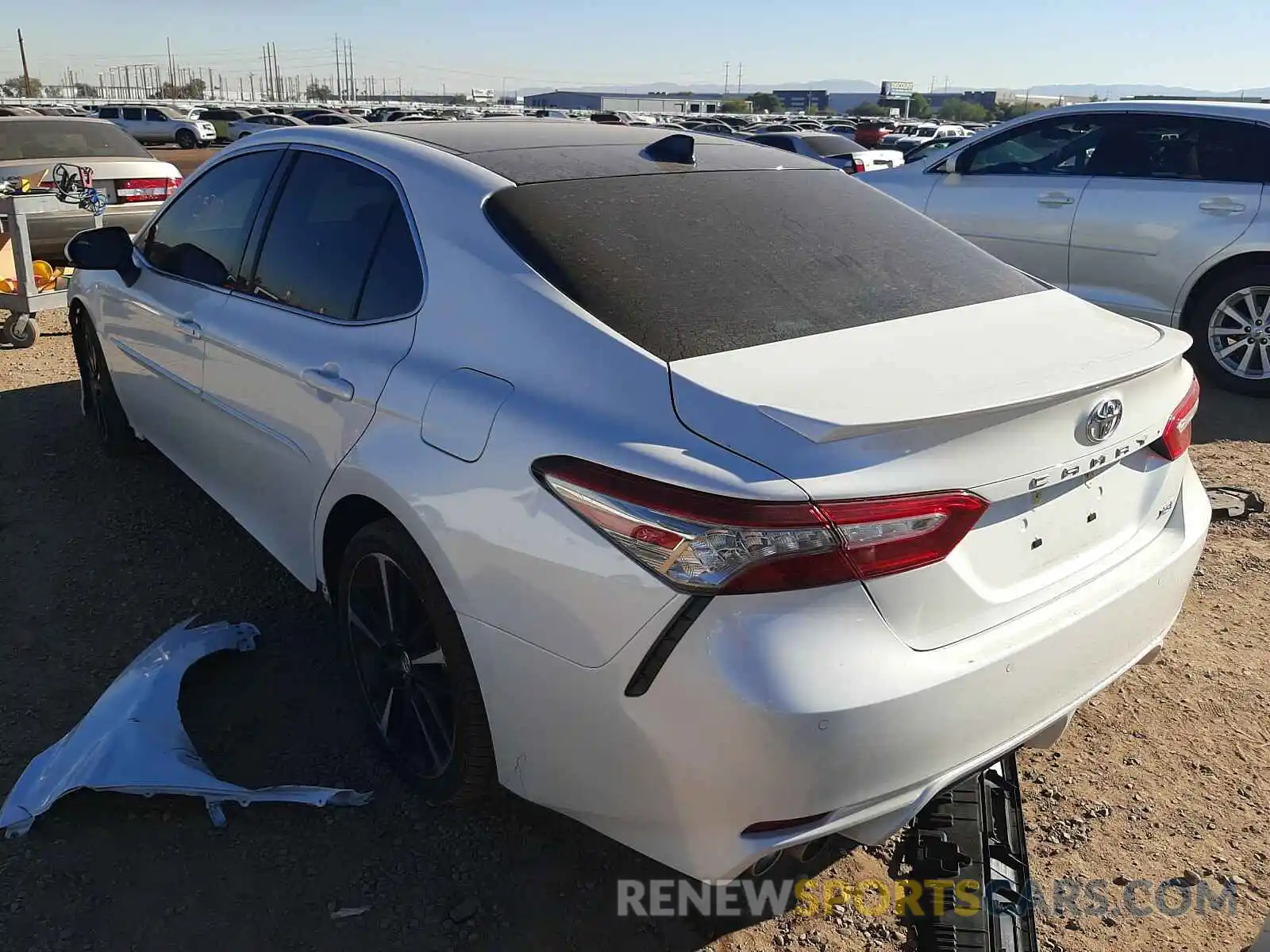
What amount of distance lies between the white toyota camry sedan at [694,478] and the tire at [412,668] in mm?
12

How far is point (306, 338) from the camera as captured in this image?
9.80ft

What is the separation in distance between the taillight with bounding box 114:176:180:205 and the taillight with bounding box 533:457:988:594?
10.0 metres

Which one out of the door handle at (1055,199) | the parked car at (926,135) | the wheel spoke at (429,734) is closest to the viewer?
the wheel spoke at (429,734)

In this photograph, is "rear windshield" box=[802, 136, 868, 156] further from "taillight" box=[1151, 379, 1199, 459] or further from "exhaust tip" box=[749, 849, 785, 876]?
"exhaust tip" box=[749, 849, 785, 876]

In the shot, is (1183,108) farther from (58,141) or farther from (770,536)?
(58,141)

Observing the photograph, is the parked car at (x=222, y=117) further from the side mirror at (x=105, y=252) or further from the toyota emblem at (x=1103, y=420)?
the toyota emblem at (x=1103, y=420)

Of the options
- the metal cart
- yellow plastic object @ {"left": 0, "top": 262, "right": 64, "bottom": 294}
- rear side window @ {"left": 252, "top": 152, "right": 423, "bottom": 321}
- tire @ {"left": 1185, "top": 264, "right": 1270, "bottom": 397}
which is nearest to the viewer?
rear side window @ {"left": 252, "top": 152, "right": 423, "bottom": 321}

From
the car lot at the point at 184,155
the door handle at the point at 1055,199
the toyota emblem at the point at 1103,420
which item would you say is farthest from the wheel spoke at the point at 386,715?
the car lot at the point at 184,155

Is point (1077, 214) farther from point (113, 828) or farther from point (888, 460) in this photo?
point (113, 828)

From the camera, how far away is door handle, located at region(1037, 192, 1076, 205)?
22.8 ft

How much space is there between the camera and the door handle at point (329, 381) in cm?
272

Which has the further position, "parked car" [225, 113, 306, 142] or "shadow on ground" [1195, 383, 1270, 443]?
"parked car" [225, 113, 306, 142]

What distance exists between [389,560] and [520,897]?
2.87 feet

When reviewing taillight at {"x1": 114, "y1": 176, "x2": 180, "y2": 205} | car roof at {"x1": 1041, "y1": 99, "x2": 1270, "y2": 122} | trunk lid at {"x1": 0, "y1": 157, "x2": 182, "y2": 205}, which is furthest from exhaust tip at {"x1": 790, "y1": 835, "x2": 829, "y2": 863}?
taillight at {"x1": 114, "y1": 176, "x2": 180, "y2": 205}
